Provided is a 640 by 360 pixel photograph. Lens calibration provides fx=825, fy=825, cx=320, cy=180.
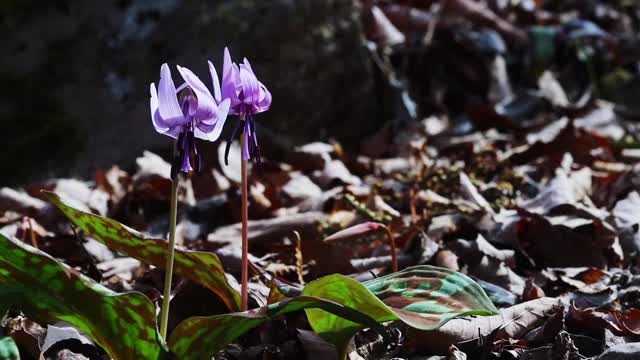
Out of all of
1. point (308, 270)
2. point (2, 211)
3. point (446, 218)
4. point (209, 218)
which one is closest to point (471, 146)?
point (446, 218)

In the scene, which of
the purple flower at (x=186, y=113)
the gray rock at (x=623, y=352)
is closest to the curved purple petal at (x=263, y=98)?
the purple flower at (x=186, y=113)

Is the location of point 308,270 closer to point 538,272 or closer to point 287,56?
point 538,272

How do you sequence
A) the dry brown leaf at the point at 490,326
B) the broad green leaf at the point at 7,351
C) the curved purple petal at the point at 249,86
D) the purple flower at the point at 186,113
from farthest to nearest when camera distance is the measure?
the dry brown leaf at the point at 490,326
the curved purple petal at the point at 249,86
the purple flower at the point at 186,113
the broad green leaf at the point at 7,351

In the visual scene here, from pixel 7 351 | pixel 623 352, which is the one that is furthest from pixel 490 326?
pixel 7 351

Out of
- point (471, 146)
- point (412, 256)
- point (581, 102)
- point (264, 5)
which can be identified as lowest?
point (581, 102)

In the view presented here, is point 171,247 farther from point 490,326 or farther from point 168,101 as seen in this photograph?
point 490,326

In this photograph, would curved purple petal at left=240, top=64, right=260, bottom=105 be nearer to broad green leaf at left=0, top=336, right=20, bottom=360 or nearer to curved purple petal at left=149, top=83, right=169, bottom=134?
curved purple petal at left=149, top=83, right=169, bottom=134

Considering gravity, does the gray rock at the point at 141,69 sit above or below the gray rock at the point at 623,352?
above

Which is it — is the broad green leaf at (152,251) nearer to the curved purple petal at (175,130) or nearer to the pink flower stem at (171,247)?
the pink flower stem at (171,247)
